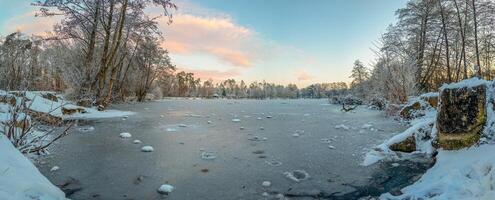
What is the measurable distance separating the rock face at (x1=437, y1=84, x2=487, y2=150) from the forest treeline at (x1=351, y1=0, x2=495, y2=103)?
11.9 metres

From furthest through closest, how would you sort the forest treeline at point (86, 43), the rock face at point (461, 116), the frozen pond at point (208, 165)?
the forest treeline at point (86, 43), the rock face at point (461, 116), the frozen pond at point (208, 165)

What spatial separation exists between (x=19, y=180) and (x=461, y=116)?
5194 millimetres

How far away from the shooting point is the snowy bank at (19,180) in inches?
102

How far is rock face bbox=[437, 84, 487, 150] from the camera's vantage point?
4.43 meters

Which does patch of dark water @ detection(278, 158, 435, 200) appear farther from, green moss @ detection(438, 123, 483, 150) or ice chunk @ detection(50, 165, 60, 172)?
ice chunk @ detection(50, 165, 60, 172)

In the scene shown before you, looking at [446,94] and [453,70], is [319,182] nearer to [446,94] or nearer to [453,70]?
[446,94]

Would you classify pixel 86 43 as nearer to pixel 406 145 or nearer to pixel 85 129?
pixel 85 129

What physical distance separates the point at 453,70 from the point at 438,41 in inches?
171

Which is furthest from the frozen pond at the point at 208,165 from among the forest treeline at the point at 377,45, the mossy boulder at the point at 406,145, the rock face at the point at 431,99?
the rock face at the point at 431,99

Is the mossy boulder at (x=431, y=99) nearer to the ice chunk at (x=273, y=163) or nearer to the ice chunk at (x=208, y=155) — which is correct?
the ice chunk at (x=273, y=163)

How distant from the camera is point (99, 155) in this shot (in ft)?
17.9

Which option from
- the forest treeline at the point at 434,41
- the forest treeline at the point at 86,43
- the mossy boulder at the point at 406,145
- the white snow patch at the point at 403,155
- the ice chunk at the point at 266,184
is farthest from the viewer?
the forest treeline at the point at 434,41

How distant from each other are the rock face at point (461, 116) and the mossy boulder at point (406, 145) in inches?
33.1

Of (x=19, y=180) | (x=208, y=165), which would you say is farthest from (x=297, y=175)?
(x=19, y=180)
